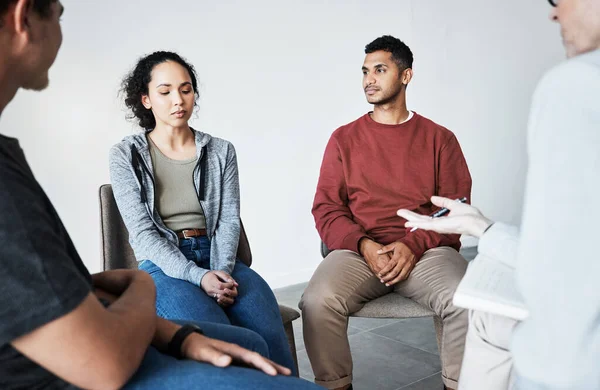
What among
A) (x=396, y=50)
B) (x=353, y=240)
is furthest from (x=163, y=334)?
(x=396, y=50)

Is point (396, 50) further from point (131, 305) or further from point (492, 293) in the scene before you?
point (131, 305)

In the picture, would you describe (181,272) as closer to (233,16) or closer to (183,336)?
(183,336)

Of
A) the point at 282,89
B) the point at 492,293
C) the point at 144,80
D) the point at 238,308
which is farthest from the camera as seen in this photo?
the point at 282,89

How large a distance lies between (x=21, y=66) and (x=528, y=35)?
185 inches

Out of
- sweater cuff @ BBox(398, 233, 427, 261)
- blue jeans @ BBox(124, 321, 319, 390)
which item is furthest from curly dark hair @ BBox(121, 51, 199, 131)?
blue jeans @ BBox(124, 321, 319, 390)

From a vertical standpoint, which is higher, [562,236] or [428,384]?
[562,236]

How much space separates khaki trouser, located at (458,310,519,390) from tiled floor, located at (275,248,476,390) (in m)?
1.13

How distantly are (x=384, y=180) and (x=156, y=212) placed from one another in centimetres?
94

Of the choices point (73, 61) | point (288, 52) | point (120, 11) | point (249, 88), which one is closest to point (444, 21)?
point (288, 52)

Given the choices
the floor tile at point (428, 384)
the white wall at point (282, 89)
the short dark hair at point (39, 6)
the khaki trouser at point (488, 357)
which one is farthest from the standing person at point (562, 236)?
the white wall at point (282, 89)

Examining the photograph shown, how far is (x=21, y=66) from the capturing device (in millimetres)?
907

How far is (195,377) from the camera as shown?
981 millimetres

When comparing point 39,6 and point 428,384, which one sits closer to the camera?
point 39,6

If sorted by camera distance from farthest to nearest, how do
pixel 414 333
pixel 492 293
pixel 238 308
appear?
pixel 414 333 → pixel 238 308 → pixel 492 293
